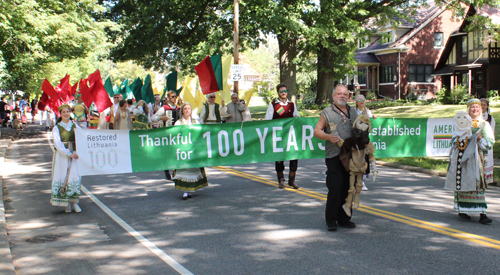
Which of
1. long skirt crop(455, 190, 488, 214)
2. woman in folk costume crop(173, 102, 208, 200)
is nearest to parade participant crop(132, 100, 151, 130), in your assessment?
woman in folk costume crop(173, 102, 208, 200)

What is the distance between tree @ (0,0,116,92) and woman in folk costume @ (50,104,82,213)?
47.3 feet

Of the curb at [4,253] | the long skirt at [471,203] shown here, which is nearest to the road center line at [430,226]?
the long skirt at [471,203]

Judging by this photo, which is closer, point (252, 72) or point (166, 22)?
point (166, 22)

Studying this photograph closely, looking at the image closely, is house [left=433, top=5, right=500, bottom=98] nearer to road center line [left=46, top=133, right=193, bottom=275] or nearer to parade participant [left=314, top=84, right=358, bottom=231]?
parade participant [left=314, top=84, right=358, bottom=231]

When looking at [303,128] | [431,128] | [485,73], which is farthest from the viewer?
[485,73]

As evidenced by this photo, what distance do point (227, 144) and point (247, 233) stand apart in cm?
309

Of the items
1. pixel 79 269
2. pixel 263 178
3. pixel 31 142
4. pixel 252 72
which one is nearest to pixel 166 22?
pixel 31 142

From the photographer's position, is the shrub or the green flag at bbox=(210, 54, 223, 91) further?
the shrub

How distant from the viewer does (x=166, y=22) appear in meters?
32.3

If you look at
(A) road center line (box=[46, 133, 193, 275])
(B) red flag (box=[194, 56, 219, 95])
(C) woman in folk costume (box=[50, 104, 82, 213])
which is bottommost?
(A) road center line (box=[46, 133, 193, 275])

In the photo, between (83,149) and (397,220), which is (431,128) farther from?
(83,149)

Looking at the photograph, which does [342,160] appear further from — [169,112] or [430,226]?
[169,112]

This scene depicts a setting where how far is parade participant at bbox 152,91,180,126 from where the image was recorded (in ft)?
36.3

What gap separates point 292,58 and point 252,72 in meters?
116
